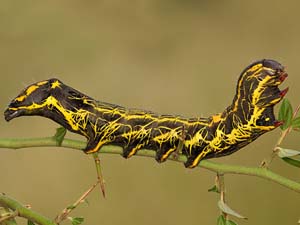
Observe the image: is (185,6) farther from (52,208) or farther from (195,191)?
(52,208)

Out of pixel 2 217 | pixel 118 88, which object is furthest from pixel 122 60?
pixel 2 217

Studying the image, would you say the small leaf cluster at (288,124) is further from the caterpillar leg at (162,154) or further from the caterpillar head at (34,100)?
the caterpillar head at (34,100)

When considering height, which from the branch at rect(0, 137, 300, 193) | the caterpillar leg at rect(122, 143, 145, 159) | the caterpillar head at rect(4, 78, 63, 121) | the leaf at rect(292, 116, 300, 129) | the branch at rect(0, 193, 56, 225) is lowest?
the branch at rect(0, 193, 56, 225)

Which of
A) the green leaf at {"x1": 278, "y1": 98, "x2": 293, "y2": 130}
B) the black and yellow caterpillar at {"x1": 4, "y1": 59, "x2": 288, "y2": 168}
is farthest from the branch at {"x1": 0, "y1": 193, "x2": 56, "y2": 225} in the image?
the green leaf at {"x1": 278, "y1": 98, "x2": 293, "y2": 130}

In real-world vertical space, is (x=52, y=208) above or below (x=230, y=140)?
below

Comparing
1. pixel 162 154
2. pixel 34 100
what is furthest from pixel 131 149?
pixel 34 100

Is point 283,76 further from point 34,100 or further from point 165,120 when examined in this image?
point 34,100

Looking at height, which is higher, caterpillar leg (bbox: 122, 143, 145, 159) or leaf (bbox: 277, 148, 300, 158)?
leaf (bbox: 277, 148, 300, 158)

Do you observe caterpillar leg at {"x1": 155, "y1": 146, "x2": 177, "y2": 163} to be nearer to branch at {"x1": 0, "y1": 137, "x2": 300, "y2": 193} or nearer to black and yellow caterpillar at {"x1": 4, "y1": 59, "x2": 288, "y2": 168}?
black and yellow caterpillar at {"x1": 4, "y1": 59, "x2": 288, "y2": 168}

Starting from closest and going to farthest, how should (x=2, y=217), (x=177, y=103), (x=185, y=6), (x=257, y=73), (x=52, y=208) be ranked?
(x=2, y=217) → (x=257, y=73) → (x=52, y=208) → (x=177, y=103) → (x=185, y=6)
